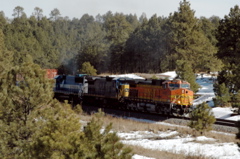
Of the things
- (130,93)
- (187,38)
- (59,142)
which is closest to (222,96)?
(130,93)

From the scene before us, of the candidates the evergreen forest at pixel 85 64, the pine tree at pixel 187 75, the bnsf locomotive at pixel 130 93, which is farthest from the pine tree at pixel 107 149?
the pine tree at pixel 187 75

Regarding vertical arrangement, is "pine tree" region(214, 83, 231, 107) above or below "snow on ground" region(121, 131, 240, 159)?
above

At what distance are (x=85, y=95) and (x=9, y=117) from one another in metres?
18.1

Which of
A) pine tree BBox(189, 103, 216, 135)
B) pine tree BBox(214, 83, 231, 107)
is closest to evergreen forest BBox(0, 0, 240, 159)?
pine tree BBox(214, 83, 231, 107)

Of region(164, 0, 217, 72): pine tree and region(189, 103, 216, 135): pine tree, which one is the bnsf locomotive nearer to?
region(189, 103, 216, 135): pine tree

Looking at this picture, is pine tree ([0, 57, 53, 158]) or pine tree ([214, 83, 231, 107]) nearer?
pine tree ([0, 57, 53, 158])

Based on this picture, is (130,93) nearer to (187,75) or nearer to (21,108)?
(187,75)

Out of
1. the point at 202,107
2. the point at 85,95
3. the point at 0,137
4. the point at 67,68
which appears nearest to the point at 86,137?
the point at 0,137

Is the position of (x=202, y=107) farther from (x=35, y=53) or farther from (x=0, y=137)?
(x=35, y=53)

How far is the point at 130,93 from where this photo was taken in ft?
85.2

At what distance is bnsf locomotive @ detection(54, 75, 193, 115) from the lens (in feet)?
76.3

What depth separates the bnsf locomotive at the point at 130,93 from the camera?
76.3 feet

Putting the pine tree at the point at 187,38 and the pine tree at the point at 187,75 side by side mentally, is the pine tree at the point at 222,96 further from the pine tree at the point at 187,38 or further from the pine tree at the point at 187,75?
the pine tree at the point at 187,38

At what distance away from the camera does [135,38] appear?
68.7m
